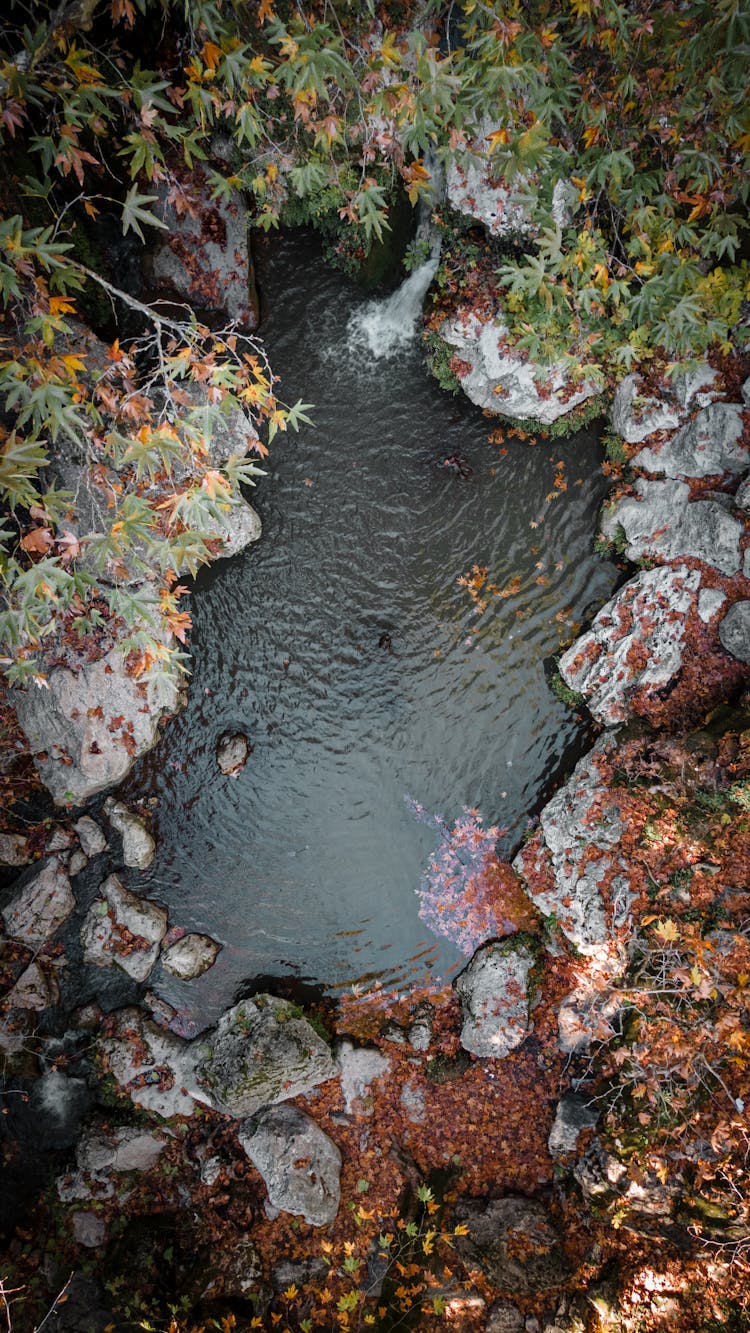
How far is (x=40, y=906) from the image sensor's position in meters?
9.03

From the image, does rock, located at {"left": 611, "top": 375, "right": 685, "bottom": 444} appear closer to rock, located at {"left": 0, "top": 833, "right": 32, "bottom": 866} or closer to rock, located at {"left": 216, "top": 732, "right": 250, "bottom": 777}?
rock, located at {"left": 216, "top": 732, "right": 250, "bottom": 777}

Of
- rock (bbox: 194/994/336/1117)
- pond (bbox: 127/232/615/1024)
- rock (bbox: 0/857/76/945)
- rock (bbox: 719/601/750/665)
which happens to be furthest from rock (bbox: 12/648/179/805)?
rock (bbox: 719/601/750/665)

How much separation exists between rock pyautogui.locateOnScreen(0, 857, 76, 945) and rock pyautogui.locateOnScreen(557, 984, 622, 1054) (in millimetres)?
7522

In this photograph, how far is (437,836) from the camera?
916cm

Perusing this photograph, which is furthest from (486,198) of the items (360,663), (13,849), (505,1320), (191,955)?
(505,1320)

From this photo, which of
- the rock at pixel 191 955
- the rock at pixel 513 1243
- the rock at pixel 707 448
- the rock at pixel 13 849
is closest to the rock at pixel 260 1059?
the rock at pixel 191 955

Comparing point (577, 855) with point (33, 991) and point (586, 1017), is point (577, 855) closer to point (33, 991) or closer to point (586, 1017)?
point (586, 1017)

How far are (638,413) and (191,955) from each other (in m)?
10.3

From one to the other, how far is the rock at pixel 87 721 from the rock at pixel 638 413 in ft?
24.7

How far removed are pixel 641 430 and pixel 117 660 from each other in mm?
8220

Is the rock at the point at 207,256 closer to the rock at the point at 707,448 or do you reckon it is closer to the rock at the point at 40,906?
the rock at the point at 707,448

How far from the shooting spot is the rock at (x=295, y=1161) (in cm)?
837

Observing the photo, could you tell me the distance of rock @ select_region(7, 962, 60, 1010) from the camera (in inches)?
355

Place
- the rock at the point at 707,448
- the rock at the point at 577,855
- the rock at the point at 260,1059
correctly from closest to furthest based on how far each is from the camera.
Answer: the rock at the point at 707,448, the rock at the point at 577,855, the rock at the point at 260,1059
